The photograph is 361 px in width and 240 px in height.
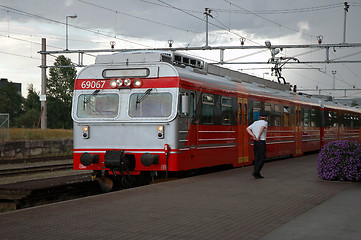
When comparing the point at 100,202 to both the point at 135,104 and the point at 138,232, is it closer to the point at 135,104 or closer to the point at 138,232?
the point at 138,232

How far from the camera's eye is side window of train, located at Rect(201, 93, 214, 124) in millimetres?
14148

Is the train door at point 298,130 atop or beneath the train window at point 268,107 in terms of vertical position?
beneath

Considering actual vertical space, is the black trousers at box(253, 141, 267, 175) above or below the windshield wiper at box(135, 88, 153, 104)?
below

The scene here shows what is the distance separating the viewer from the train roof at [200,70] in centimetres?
1345

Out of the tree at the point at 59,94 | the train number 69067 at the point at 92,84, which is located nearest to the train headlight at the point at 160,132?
the train number 69067 at the point at 92,84

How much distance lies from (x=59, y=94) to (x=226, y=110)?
71.6 m

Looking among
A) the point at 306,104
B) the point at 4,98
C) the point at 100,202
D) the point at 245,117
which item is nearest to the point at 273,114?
the point at 245,117

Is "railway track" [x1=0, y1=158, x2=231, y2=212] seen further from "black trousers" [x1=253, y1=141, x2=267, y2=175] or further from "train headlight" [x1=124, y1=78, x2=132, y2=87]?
"train headlight" [x1=124, y1=78, x2=132, y2=87]

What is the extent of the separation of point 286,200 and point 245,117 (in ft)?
25.3

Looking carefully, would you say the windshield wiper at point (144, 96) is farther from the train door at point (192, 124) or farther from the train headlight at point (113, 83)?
the train door at point (192, 124)

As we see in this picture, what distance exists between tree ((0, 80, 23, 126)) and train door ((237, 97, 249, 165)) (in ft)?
266

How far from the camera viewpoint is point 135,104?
42.7 ft

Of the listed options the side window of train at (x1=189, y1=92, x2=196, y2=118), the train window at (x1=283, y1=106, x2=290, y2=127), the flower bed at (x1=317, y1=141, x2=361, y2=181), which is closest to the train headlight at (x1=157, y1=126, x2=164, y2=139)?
the side window of train at (x1=189, y1=92, x2=196, y2=118)

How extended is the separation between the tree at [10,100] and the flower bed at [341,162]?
281 ft
